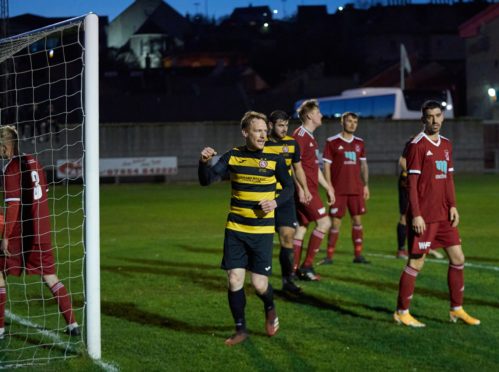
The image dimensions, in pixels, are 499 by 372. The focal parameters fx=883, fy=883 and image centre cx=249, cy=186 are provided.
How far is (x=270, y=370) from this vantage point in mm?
6426

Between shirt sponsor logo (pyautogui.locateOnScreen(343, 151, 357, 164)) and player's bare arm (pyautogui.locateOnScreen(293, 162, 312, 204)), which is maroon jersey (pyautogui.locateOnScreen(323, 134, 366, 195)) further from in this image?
player's bare arm (pyautogui.locateOnScreen(293, 162, 312, 204))

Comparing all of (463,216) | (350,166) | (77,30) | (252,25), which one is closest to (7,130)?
(77,30)

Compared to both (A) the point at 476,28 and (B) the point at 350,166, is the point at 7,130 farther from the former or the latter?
(A) the point at 476,28

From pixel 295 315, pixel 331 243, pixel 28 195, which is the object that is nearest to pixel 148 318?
pixel 295 315

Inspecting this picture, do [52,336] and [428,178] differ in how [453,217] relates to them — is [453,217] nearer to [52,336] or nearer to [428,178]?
[428,178]

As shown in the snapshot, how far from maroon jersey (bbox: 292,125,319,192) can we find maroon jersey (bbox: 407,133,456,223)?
2776 mm

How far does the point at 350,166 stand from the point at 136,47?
250ft

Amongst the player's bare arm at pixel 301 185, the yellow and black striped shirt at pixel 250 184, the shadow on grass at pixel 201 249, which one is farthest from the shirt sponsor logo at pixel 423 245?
the shadow on grass at pixel 201 249

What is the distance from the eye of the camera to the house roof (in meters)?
54.8

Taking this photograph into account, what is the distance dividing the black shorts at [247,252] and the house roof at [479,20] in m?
50.2

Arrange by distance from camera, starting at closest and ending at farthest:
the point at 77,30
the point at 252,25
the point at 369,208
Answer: the point at 77,30 → the point at 369,208 → the point at 252,25

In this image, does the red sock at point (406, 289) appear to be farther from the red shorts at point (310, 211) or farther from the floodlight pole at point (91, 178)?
the red shorts at point (310, 211)

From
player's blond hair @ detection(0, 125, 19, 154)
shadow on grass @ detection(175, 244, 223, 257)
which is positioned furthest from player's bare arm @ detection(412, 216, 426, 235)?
shadow on grass @ detection(175, 244, 223, 257)

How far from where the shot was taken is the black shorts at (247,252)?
24.2ft
